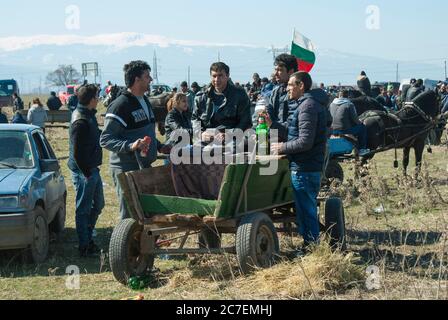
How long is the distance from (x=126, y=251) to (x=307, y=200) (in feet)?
6.24

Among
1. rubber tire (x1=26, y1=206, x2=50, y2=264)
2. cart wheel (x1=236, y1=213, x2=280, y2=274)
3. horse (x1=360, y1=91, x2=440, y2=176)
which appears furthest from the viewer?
horse (x1=360, y1=91, x2=440, y2=176)

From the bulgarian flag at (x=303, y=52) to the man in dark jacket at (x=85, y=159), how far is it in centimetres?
344

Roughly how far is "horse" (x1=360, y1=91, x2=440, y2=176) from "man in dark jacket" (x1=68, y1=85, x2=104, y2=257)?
673 centimetres

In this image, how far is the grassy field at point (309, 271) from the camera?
20.3ft

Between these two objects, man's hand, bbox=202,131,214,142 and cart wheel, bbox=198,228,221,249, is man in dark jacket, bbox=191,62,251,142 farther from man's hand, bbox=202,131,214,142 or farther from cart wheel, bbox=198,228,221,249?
cart wheel, bbox=198,228,221,249

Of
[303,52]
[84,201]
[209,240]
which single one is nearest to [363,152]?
[303,52]

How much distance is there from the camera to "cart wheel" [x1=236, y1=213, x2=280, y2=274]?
21.4 feet

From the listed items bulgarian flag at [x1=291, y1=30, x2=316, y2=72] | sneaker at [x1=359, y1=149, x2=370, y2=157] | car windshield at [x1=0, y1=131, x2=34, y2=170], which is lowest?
sneaker at [x1=359, y1=149, x2=370, y2=157]

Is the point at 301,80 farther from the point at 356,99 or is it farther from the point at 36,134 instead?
the point at 356,99

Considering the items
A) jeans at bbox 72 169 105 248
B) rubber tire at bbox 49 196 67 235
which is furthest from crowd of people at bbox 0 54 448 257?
rubber tire at bbox 49 196 67 235

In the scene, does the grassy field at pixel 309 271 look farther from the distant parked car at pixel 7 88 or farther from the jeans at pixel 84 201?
the distant parked car at pixel 7 88

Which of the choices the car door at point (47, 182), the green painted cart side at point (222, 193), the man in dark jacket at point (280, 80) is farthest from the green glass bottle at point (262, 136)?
the car door at point (47, 182)
